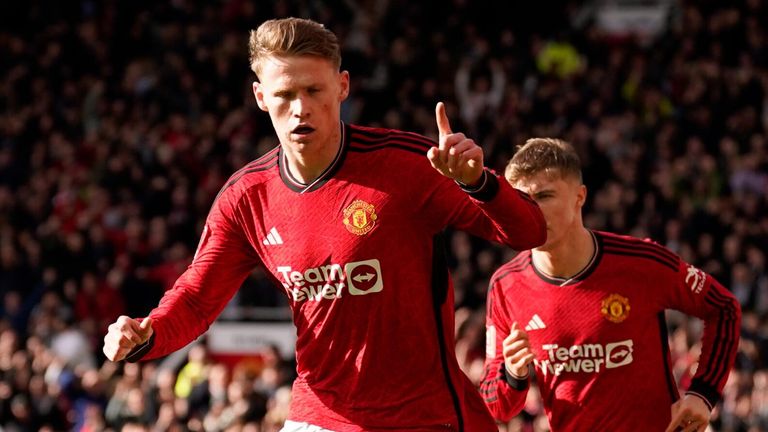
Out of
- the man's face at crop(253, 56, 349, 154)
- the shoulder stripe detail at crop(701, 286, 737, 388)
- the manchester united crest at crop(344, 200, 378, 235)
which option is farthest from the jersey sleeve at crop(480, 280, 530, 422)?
the man's face at crop(253, 56, 349, 154)

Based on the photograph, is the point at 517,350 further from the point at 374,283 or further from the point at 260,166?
the point at 260,166

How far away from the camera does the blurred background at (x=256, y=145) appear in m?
15.1

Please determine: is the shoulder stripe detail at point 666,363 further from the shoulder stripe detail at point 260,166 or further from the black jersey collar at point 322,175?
the shoulder stripe detail at point 260,166

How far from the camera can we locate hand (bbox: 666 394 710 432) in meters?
6.06

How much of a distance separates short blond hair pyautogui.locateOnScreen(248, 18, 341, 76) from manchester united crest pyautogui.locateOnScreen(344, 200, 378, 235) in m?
0.56

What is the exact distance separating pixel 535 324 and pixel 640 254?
24.6 inches

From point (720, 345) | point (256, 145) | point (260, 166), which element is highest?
point (256, 145)

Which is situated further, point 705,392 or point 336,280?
point 705,392

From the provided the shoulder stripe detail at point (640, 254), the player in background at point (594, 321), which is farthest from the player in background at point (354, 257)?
the shoulder stripe detail at point (640, 254)

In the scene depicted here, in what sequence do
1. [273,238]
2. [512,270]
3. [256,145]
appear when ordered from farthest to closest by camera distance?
[256,145]
[512,270]
[273,238]

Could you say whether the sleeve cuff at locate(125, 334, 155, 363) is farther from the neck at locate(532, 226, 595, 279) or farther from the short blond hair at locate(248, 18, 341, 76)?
the neck at locate(532, 226, 595, 279)

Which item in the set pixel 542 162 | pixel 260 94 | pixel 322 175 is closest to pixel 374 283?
pixel 322 175

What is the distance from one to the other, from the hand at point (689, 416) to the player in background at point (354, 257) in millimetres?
1229

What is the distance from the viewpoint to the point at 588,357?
638 centimetres
